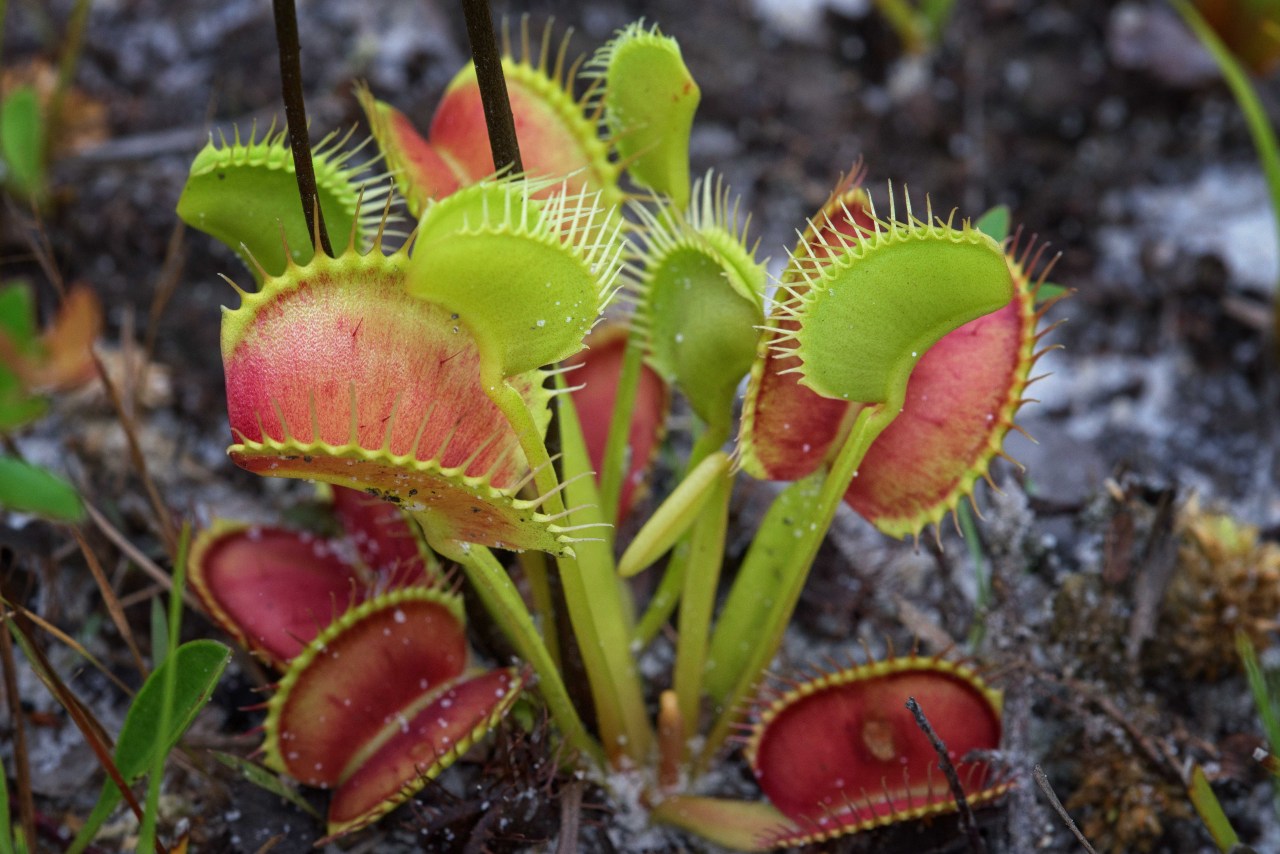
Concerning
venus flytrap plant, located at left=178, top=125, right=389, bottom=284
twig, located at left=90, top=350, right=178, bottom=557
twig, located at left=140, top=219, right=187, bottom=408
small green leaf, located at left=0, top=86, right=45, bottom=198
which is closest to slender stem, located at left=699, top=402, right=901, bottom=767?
venus flytrap plant, located at left=178, top=125, right=389, bottom=284

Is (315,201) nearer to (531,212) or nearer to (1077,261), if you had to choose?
Result: (531,212)

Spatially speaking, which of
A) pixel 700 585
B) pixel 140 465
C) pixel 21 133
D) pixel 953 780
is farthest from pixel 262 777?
pixel 21 133

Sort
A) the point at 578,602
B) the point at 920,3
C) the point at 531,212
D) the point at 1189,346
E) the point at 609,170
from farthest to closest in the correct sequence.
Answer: the point at 920,3
the point at 1189,346
the point at 609,170
the point at 578,602
the point at 531,212

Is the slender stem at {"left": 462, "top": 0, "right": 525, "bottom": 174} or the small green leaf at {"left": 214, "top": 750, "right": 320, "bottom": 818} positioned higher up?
the slender stem at {"left": 462, "top": 0, "right": 525, "bottom": 174}

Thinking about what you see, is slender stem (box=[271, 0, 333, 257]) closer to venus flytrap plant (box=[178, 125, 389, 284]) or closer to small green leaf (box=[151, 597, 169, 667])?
venus flytrap plant (box=[178, 125, 389, 284])

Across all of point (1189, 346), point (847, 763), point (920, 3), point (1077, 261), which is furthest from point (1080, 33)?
point (847, 763)

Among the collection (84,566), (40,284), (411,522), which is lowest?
(84,566)

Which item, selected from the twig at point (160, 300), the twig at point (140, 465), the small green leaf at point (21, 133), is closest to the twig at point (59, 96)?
the twig at point (160, 300)
